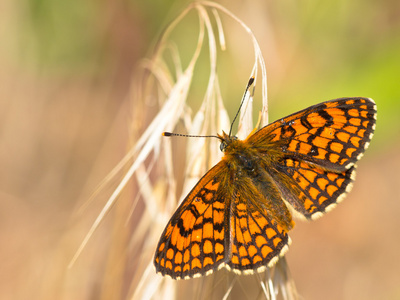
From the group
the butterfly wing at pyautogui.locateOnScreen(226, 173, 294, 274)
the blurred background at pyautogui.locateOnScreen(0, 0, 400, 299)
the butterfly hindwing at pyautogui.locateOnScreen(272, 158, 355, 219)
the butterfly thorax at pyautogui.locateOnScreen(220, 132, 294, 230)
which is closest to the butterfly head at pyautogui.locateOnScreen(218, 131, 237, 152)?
the butterfly thorax at pyautogui.locateOnScreen(220, 132, 294, 230)

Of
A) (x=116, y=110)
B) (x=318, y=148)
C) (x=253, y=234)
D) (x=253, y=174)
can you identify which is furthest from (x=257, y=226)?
(x=116, y=110)

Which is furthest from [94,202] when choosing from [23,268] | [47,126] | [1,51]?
[1,51]

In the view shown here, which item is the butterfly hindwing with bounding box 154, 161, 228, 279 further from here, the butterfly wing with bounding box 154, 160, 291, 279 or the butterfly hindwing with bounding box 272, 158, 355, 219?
the butterfly hindwing with bounding box 272, 158, 355, 219

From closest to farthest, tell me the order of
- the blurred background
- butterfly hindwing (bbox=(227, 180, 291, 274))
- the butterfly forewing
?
1. butterfly hindwing (bbox=(227, 180, 291, 274))
2. the butterfly forewing
3. the blurred background

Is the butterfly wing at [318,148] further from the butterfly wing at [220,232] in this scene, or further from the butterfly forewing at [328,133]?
the butterfly wing at [220,232]

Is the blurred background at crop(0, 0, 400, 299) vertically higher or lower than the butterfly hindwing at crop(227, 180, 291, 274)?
higher

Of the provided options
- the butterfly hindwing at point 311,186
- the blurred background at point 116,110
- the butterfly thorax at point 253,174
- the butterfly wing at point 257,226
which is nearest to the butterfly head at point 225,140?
the butterfly thorax at point 253,174

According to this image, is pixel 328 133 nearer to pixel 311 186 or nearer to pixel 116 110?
pixel 311 186

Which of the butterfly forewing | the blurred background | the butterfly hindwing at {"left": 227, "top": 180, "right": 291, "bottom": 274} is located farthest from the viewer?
the blurred background
